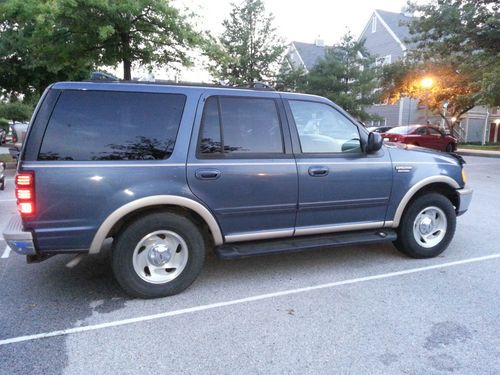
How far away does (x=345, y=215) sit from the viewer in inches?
173

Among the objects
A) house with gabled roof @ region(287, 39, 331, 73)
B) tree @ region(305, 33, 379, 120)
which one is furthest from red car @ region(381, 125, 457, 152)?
house with gabled roof @ region(287, 39, 331, 73)

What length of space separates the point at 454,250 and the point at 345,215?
1.85 m

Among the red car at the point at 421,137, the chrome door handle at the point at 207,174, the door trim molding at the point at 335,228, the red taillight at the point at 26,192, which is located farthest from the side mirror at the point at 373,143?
the red car at the point at 421,137

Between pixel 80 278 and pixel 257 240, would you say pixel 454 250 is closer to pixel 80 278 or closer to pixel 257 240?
pixel 257 240

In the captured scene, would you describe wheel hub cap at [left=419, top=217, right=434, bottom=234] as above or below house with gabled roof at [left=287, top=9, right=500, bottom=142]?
below

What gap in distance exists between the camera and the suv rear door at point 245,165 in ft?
12.4

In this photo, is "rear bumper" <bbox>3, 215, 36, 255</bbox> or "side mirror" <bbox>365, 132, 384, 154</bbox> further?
"side mirror" <bbox>365, 132, 384, 154</bbox>

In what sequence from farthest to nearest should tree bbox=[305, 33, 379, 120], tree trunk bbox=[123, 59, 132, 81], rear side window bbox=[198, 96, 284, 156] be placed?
1. tree bbox=[305, 33, 379, 120]
2. tree trunk bbox=[123, 59, 132, 81]
3. rear side window bbox=[198, 96, 284, 156]

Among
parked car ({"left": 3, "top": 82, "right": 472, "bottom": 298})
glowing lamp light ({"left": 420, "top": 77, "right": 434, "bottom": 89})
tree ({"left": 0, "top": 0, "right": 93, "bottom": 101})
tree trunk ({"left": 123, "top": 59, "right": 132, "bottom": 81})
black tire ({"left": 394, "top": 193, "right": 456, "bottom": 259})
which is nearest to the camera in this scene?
parked car ({"left": 3, "top": 82, "right": 472, "bottom": 298})

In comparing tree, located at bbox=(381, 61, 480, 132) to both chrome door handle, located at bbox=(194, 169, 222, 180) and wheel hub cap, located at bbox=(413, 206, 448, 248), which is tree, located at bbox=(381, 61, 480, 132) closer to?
wheel hub cap, located at bbox=(413, 206, 448, 248)

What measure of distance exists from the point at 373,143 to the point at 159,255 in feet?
8.15

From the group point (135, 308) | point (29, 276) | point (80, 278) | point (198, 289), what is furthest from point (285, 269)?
point (29, 276)

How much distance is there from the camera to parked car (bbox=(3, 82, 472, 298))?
3.40 meters

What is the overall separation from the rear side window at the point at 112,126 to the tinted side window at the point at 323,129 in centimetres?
126
